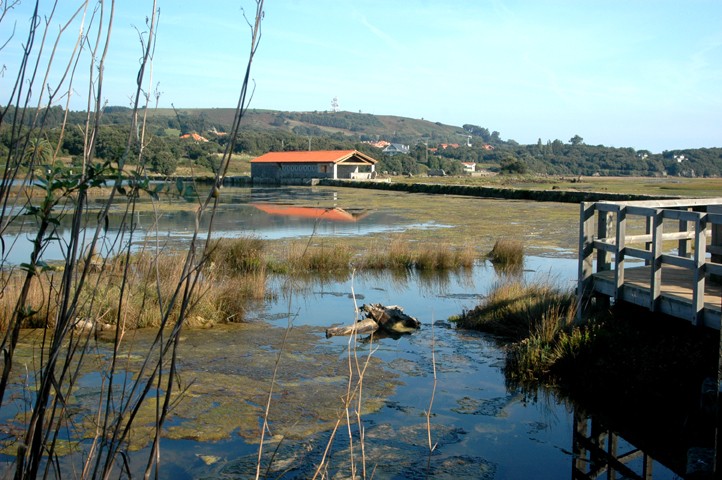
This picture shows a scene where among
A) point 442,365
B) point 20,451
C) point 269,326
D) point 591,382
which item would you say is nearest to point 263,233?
point 269,326

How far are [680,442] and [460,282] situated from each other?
29.6 feet

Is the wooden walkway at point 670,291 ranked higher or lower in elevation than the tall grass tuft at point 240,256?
higher

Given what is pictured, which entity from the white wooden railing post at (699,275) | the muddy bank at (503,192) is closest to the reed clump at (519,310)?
the white wooden railing post at (699,275)

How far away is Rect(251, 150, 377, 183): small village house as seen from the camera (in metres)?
74.9

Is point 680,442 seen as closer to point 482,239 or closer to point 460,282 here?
point 460,282

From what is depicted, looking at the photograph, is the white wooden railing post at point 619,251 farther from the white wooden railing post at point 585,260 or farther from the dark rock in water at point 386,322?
the dark rock in water at point 386,322

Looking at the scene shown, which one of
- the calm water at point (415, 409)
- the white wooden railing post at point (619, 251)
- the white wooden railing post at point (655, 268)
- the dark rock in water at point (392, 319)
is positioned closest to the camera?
the calm water at point (415, 409)

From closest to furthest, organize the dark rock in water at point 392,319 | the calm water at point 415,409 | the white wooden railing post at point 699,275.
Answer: the calm water at point 415,409 → the white wooden railing post at point 699,275 → the dark rock in water at point 392,319

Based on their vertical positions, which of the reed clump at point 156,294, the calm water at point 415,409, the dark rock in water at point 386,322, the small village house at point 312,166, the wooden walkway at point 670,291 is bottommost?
the calm water at point 415,409

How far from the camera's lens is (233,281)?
1298cm

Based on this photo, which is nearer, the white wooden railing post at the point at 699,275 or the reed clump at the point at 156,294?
the white wooden railing post at the point at 699,275

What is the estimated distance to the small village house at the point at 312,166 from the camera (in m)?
74.9

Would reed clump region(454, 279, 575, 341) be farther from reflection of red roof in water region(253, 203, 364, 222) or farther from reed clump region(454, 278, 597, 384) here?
reflection of red roof in water region(253, 203, 364, 222)

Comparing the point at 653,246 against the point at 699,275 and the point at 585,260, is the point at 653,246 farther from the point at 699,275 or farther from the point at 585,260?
the point at 585,260
